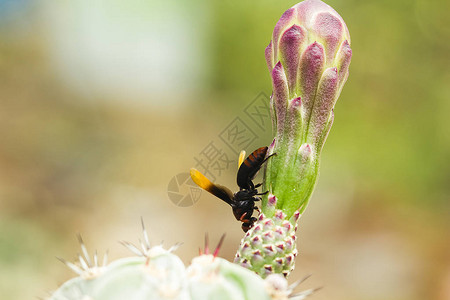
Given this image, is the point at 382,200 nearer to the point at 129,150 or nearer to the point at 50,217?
the point at 129,150

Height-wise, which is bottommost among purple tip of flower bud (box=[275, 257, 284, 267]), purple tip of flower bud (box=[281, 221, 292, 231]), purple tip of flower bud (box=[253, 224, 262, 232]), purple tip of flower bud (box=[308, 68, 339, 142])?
purple tip of flower bud (box=[275, 257, 284, 267])

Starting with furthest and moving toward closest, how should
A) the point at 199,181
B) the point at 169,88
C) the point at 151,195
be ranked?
the point at 169,88, the point at 151,195, the point at 199,181

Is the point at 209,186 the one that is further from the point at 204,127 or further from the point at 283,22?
the point at 204,127

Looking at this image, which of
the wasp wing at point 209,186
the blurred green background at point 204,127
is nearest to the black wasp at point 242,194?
the wasp wing at point 209,186

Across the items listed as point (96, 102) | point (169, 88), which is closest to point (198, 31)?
point (169, 88)

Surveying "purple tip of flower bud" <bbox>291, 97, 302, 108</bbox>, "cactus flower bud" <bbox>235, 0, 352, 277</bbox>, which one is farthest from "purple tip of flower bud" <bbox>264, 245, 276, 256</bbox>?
"purple tip of flower bud" <bbox>291, 97, 302, 108</bbox>

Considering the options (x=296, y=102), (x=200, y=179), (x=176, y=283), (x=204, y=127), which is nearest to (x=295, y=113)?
(x=296, y=102)

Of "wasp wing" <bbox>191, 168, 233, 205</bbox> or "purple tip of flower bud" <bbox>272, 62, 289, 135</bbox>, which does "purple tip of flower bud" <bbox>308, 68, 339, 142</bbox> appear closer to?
"purple tip of flower bud" <bbox>272, 62, 289, 135</bbox>

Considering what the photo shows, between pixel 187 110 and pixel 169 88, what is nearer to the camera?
pixel 169 88
